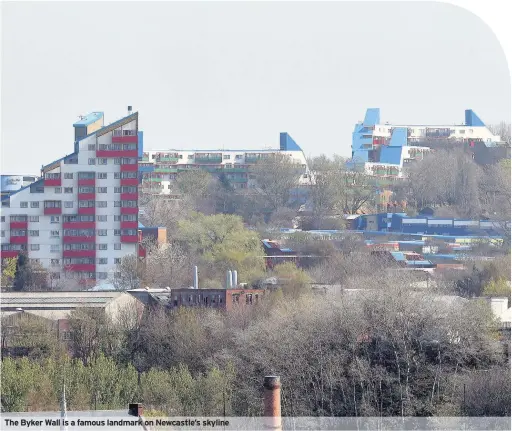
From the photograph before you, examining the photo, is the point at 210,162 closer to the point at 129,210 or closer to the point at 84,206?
the point at 84,206

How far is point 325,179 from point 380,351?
12518 millimetres

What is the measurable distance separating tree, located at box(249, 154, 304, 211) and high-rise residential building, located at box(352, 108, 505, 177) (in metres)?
1.65

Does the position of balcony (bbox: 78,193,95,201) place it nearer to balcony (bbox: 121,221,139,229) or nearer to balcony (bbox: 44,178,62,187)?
balcony (bbox: 44,178,62,187)

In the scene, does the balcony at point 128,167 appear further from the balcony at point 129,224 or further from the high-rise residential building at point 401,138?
the high-rise residential building at point 401,138

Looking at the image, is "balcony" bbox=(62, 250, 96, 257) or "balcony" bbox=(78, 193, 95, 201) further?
"balcony" bbox=(78, 193, 95, 201)

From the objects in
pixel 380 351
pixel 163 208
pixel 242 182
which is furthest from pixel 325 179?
pixel 380 351

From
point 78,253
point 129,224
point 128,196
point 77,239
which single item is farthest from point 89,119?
point 78,253

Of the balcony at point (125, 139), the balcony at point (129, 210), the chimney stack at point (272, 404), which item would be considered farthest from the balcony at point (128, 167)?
the chimney stack at point (272, 404)

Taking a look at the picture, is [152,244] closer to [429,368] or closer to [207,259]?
[207,259]

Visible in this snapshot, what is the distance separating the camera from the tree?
20922 millimetres

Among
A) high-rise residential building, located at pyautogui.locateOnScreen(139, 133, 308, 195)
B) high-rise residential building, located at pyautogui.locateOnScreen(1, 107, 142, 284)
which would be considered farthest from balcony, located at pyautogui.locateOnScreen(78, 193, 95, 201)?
high-rise residential building, located at pyautogui.locateOnScreen(139, 133, 308, 195)

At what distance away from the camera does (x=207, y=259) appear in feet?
48.4

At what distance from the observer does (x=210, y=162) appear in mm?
23172

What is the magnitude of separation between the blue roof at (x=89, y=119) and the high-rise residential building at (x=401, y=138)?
6913mm
